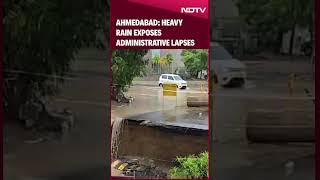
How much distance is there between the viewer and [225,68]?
5863 mm

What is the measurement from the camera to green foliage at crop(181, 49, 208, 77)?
19.1 feet

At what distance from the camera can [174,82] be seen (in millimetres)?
5926

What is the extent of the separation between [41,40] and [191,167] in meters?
1.67

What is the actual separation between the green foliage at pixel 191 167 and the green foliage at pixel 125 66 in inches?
31.3

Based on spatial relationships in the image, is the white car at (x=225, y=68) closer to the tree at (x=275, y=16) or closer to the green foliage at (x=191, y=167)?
the tree at (x=275, y=16)

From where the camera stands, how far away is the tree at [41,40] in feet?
19.5

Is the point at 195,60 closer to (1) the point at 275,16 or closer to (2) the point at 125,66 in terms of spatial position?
(2) the point at 125,66

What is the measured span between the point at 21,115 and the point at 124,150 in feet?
3.10

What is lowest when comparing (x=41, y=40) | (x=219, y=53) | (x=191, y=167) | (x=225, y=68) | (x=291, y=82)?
(x=191, y=167)

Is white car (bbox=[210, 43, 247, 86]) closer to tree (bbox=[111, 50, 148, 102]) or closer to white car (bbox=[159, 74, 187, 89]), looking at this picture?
white car (bbox=[159, 74, 187, 89])

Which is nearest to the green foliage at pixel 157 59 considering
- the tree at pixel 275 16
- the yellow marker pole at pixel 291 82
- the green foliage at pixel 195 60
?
the green foliage at pixel 195 60

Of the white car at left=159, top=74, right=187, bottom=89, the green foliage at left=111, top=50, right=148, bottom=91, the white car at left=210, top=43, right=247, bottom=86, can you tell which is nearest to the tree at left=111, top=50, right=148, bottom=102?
the green foliage at left=111, top=50, right=148, bottom=91

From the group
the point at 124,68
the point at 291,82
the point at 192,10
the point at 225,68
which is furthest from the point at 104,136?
the point at 291,82

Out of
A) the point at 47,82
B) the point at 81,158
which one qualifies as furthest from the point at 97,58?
A: the point at 81,158
